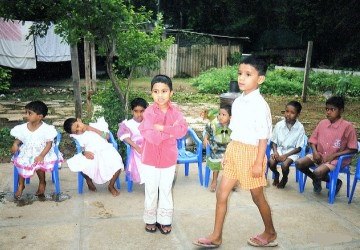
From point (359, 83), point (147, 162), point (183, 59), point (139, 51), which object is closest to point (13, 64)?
point (183, 59)

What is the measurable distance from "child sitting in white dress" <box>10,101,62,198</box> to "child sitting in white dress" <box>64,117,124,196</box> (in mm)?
251

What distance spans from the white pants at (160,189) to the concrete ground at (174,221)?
0.20m

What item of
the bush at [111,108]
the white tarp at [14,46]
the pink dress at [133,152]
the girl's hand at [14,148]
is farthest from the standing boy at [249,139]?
the white tarp at [14,46]

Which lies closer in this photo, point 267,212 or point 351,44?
point 267,212

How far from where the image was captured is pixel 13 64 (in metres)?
13.6

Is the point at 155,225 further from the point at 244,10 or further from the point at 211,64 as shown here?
the point at 244,10

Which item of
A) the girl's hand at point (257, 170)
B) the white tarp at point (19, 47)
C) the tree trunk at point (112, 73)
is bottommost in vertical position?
the girl's hand at point (257, 170)

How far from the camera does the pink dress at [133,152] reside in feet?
13.8

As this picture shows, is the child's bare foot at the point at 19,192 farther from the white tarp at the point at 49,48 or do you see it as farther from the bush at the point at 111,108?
the white tarp at the point at 49,48

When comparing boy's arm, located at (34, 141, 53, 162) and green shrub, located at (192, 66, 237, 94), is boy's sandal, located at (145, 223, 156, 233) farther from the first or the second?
green shrub, located at (192, 66, 237, 94)

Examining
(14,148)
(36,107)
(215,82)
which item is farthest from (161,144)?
(215,82)

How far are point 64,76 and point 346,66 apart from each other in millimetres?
16305

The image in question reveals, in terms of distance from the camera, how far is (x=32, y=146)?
13.4 ft

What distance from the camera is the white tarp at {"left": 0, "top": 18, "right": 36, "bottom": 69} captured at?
13156 millimetres
